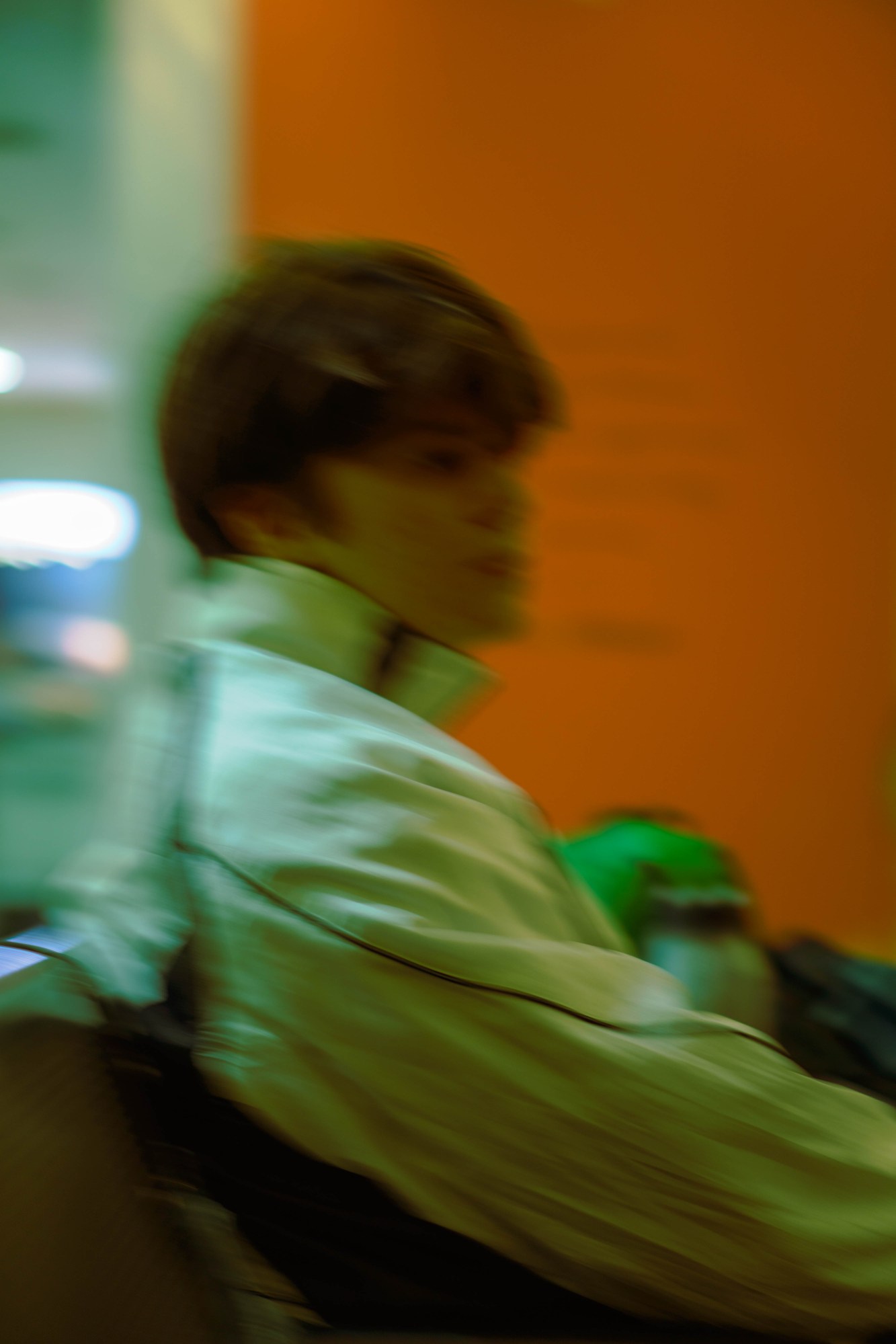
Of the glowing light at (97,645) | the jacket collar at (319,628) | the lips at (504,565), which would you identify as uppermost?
the lips at (504,565)

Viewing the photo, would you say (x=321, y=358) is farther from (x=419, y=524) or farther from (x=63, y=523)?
(x=63, y=523)

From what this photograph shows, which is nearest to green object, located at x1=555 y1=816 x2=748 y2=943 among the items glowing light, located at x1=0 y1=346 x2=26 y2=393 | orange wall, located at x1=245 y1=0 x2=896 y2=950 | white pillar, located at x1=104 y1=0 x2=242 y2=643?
orange wall, located at x1=245 y1=0 x2=896 y2=950

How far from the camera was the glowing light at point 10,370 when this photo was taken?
2.51 m

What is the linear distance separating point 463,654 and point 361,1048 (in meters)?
0.35

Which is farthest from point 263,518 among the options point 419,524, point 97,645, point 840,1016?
point 97,645

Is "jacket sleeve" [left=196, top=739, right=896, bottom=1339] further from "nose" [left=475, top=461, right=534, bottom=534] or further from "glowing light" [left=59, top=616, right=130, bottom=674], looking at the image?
"glowing light" [left=59, top=616, right=130, bottom=674]

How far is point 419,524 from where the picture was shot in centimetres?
76

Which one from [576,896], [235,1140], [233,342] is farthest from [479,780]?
[233,342]

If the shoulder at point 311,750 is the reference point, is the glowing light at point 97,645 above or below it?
below

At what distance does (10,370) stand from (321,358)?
7.67ft

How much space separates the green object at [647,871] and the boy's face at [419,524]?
0.32 meters

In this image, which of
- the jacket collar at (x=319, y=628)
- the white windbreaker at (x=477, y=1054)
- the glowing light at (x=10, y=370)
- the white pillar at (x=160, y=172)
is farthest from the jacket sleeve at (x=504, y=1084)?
the glowing light at (x=10, y=370)

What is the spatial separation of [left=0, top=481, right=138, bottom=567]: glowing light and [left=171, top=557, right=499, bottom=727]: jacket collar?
1191 mm

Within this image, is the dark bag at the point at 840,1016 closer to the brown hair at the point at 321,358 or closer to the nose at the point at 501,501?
the nose at the point at 501,501
